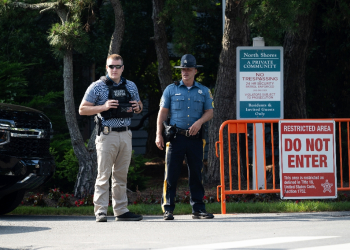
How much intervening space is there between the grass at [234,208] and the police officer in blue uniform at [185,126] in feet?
2.74

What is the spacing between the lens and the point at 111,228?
661 centimetres

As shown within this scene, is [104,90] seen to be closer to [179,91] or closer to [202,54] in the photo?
[179,91]

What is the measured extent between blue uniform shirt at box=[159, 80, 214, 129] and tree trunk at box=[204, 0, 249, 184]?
375 cm

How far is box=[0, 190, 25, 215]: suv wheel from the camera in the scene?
786 centimetres

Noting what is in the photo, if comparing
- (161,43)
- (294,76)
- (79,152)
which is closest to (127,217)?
(79,152)

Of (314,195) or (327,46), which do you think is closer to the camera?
(314,195)

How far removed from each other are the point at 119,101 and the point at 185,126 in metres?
0.85

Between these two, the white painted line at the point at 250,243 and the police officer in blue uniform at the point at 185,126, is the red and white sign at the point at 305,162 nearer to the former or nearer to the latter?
the police officer in blue uniform at the point at 185,126

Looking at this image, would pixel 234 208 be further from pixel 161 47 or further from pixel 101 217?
pixel 161 47

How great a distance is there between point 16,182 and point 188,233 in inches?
89.5

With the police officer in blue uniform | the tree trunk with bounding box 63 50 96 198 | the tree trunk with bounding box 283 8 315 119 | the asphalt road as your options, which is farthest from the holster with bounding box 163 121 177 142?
the tree trunk with bounding box 283 8 315 119

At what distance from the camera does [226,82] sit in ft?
36.8

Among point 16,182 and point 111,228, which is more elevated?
point 16,182

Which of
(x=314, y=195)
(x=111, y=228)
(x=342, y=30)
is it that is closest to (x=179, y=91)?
(x=111, y=228)
